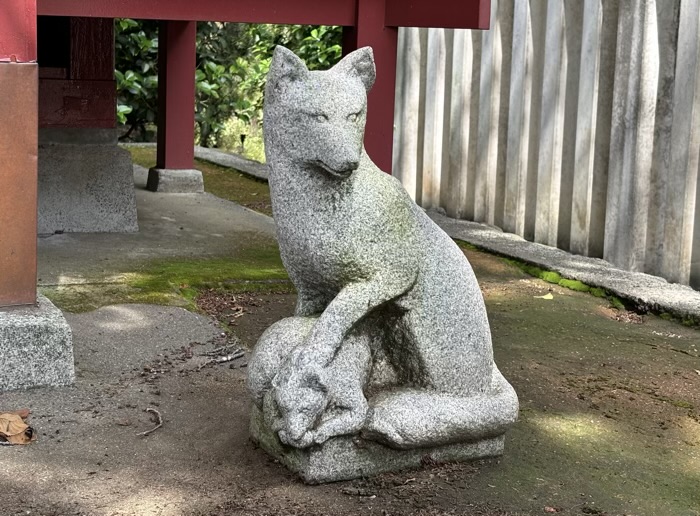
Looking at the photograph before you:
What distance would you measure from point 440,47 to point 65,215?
11.5 ft

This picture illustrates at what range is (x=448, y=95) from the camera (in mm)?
9344

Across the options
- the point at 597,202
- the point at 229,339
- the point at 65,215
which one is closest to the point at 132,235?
the point at 65,215

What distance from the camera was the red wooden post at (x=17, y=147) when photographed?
4605 millimetres

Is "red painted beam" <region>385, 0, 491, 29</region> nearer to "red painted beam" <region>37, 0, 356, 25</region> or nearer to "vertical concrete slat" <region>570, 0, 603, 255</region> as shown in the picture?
"red painted beam" <region>37, 0, 356, 25</region>

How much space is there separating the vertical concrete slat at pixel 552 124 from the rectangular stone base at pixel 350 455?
4.17m

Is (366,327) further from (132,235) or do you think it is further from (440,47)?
(440,47)

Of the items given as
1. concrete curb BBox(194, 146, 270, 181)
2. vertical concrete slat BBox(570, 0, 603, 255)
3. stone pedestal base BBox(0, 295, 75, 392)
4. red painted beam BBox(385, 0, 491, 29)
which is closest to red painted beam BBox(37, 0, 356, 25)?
red painted beam BBox(385, 0, 491, 29)

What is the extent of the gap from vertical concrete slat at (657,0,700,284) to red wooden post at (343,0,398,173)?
1809 mm

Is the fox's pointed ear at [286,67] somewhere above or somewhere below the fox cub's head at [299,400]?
above

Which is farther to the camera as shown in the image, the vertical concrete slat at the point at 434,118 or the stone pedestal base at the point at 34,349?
the vertical concrete slat at the point at 434,118

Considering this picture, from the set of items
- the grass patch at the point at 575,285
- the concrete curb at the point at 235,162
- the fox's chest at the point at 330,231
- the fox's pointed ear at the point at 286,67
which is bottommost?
the grass patch at the point at 575,285

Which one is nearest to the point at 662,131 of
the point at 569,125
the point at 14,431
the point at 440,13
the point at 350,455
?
the point at 569,125

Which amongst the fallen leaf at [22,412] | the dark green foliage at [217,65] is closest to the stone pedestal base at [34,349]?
the fallen leaf at [22,412]

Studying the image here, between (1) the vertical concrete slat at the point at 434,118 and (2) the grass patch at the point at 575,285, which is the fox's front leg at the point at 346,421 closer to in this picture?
(2) the grass patch at the point at 575,285
